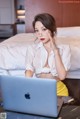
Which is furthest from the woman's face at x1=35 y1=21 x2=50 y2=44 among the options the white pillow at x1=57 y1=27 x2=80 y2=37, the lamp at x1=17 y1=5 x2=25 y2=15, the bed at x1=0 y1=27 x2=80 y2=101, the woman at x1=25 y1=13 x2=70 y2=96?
the lamp at x1=17 y1=5 x2=25 y2=15

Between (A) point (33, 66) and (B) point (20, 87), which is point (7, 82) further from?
(A) point (33, 66)

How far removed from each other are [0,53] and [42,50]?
93 centimetres

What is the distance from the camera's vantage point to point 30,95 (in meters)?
1.10

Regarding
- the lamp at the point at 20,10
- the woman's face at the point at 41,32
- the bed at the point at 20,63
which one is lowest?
the bed at the point at 20,63

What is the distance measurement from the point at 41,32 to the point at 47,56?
23 centimetres

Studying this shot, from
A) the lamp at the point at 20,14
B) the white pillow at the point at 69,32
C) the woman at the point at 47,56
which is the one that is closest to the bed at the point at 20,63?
the woman at the point at 47,56

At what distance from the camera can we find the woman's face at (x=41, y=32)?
1.60m

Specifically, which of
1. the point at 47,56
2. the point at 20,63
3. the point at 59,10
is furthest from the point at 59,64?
the point at 59,10

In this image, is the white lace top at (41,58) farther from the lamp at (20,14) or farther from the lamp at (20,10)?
the lamp at (20,10)

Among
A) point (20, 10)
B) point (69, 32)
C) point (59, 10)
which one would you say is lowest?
point (69, 32)

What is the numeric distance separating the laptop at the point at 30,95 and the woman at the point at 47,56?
0.49m

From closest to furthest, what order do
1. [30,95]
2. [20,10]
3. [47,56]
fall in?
1. [30,95]
2. [47,56]
3. [20,10]

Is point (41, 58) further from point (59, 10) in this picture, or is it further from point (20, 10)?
point (20, 10)

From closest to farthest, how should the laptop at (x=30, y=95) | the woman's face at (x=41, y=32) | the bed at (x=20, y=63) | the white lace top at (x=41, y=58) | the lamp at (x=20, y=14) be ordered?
the laptop at (x=30, y=95) < the woman's face at (x=41, y=32) < the white lace top at (x=41, y=58) < the bed at (x=20, y=63) < the lamp at (x=20, y=14)
